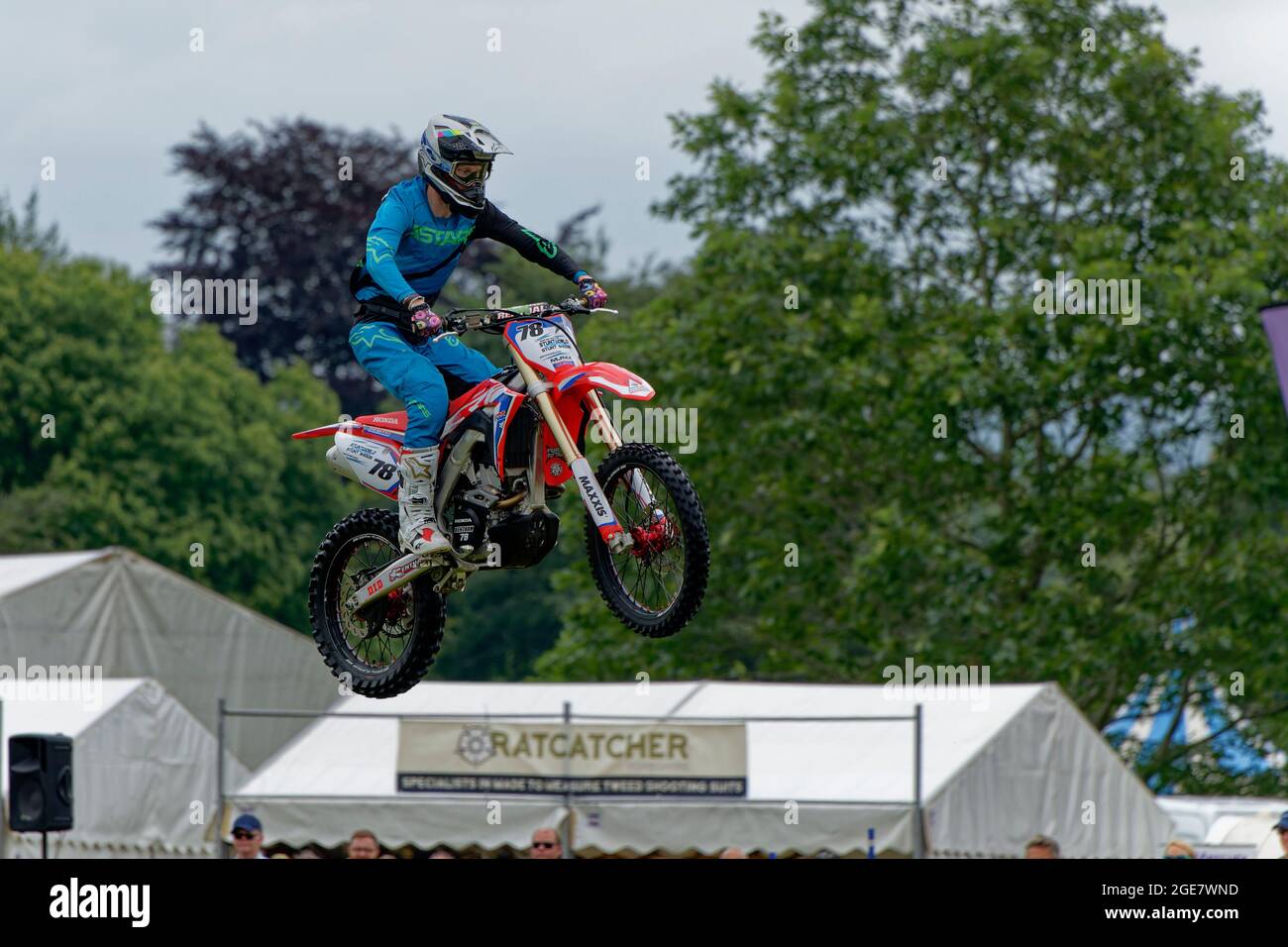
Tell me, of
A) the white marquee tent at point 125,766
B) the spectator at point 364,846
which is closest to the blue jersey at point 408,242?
the spectator at point 364,846

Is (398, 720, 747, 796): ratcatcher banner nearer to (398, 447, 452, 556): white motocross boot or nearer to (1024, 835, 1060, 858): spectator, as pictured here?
(1024, 835, 1060, 858): spectator

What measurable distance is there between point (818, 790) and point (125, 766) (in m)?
8.89

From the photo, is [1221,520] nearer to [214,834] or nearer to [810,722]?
[810,722]

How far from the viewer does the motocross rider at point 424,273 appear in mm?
9008

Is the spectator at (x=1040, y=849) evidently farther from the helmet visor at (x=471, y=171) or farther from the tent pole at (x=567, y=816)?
the helmet visor at (x=471, y=171)

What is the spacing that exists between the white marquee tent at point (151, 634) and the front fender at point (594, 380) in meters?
23.5

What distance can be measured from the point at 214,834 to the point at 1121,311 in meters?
16.9

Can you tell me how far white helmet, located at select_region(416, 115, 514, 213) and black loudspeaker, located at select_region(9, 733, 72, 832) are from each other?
11302 millimetres

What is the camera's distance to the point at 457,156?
901 cm

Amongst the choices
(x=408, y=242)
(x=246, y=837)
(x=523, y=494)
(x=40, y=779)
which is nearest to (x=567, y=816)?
(x=246, y=837)

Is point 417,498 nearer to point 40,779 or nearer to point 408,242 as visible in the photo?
point 408,242
